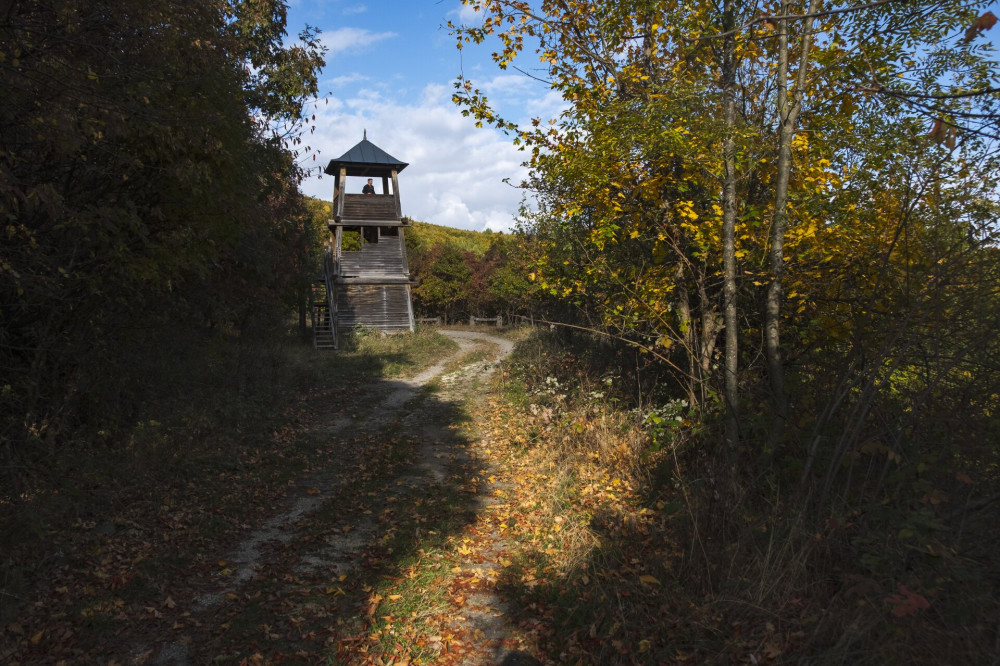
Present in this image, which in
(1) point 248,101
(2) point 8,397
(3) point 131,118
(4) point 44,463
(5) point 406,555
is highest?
(1) point 248,101

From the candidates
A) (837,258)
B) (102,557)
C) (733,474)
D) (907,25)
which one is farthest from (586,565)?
(907,25)

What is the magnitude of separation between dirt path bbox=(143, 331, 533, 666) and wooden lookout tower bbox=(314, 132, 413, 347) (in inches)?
707

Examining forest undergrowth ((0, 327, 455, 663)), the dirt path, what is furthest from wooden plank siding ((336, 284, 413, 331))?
the dirt path

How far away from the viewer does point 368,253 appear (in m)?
28.3

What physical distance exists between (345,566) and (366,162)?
24172 millimetres

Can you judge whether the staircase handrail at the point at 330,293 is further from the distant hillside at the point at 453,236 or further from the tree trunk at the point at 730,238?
the distant hillside at the point at 453,236

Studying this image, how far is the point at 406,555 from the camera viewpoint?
19.7ft

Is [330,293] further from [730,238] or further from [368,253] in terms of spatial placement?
[730,238]

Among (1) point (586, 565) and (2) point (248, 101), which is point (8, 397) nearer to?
(1) point (586, 565)

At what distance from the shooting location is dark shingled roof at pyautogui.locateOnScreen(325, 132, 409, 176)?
27297 mm

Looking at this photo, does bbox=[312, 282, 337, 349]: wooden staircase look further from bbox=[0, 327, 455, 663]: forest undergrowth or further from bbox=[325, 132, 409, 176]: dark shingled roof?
bbox=[0, 327, 455, 663]: forest undergrowth

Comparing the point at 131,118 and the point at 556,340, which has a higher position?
the point at 131,118

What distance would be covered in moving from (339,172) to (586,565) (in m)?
25.8

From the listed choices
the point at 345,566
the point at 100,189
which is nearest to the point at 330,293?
the point at 100,189
